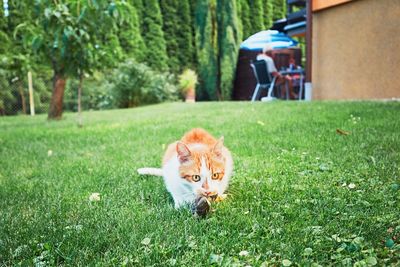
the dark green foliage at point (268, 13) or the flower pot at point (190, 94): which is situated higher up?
the dark green foliage at point (268, 13)

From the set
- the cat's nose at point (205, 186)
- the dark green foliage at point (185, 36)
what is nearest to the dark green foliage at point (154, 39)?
the dark green foliage at point (185, 36)

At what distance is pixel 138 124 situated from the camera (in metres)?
5.86

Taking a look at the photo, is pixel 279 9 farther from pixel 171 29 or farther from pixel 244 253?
pixel 244 253

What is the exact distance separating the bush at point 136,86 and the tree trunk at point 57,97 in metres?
4.00

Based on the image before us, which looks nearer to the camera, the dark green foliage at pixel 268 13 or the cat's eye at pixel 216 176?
the cat's eye at pixel 216 176

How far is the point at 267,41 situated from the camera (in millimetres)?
10211

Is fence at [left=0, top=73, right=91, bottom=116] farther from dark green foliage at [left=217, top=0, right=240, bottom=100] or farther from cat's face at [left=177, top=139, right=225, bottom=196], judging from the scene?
cat's face at [left=177, top=139, right=225, bottom=196]

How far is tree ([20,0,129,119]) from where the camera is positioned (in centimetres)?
481

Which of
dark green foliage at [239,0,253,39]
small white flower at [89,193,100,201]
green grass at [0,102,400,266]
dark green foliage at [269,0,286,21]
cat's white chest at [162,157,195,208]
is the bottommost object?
small white flower at [89,193,100,201]

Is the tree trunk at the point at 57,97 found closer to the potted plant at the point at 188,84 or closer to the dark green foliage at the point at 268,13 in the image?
the dark green foliage at the point at 268,13

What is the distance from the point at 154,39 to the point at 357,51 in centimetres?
814

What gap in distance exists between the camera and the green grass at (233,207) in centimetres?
144

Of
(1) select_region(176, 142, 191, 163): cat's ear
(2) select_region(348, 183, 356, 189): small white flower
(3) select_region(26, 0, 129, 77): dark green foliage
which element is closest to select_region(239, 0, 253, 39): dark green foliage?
(3) select_region(26, 0, 129, 77): dark green foliage

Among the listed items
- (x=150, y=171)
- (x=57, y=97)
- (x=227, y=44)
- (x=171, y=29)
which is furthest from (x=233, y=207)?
(x=171, y=29)
